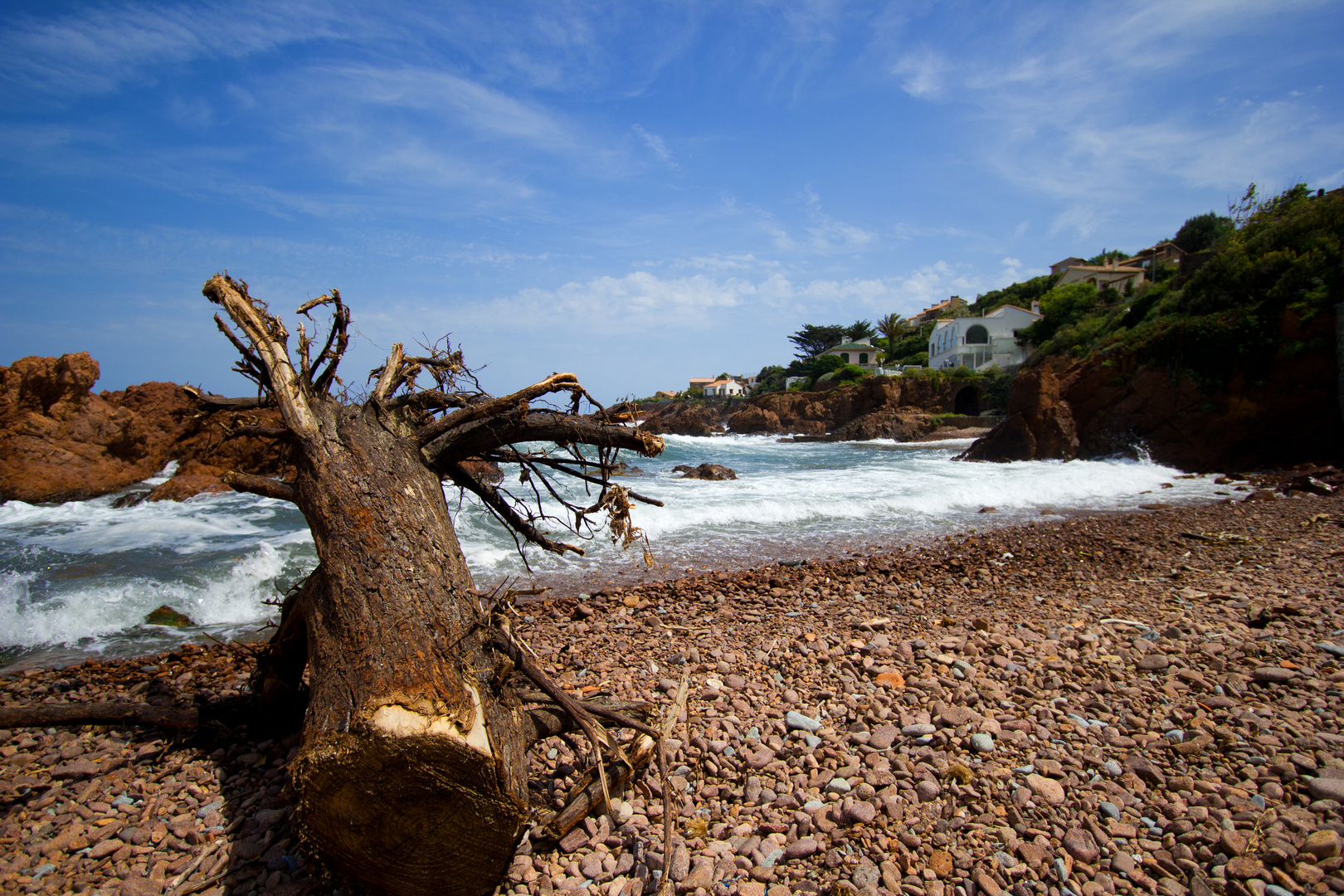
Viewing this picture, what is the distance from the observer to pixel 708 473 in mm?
19188

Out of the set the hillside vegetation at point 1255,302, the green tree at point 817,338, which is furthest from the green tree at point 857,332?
the hillside vegetation at point 1255,302

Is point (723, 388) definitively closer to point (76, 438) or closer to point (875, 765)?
point (76, 438)

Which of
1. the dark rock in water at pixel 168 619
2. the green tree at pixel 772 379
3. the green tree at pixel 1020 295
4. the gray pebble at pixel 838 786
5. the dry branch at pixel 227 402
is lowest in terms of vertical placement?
the gray pebble at pixel 838 786

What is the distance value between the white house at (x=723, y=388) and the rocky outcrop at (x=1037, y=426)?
7541cm

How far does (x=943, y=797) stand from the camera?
9.09 feet

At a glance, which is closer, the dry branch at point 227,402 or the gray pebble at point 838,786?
the gray pebble at point 838,786

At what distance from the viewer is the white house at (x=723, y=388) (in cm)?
10038

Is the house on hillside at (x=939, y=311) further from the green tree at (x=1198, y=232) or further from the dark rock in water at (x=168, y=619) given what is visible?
the dark rock in water at (x=168, y=619)

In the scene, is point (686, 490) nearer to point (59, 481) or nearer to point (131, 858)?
point (131, 858)

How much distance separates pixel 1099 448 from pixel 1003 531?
Answer: 1341 cm

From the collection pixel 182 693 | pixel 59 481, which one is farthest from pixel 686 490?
pixel 59 481

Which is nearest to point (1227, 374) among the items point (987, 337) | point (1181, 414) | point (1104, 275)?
point (1181, 414)

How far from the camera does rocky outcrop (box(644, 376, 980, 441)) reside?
43344 millimetres

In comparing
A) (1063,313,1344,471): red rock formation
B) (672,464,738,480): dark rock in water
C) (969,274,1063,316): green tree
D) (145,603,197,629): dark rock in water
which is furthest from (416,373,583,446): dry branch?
(969,274,1063,316): green tree
